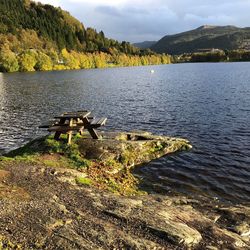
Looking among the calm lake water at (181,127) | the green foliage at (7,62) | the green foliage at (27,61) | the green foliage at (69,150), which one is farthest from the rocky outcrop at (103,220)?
the green foliage at (27,61)

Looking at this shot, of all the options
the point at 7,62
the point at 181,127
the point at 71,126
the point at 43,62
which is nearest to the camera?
the point at 71,126

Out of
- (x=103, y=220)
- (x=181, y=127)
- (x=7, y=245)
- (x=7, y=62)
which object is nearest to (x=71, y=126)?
(x=103, y=220)

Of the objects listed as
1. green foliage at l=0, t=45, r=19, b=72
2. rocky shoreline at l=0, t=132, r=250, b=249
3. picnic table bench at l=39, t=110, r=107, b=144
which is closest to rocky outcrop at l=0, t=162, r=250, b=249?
rocky shoreline at l=0, t=132, r=250, b=249

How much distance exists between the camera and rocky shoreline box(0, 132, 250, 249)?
11672mm

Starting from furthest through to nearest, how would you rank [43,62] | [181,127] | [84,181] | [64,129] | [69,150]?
1. [43,62]
2. [181,127]
3. [64,129]
4. [69,150]
5. [84,181]

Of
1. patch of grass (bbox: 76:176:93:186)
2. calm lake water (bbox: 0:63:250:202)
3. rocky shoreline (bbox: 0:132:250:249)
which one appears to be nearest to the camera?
rocky shoreline (bbox: 0:132:250:249)

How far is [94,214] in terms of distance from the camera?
1363 centimetres

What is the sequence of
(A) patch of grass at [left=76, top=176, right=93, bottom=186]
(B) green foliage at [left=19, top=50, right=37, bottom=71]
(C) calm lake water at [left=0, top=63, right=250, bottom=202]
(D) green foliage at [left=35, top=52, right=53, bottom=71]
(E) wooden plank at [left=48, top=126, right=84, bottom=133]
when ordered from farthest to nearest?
(D) green foliage at [left=35, top=52, right=53, bottom=71] → (B) green foliage at [left=19, top=50, right=37, bottom=71] → (E) wooden plank at [left=48, top=126, right=84, bottom=133] → (C) calm lake water at [left=0, top=63, right=250, bottom=202] → (A) patch of grass at [left=76, top=176, right=93, bottom=186]

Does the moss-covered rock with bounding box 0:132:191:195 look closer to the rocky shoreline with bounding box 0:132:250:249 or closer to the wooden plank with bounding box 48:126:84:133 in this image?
the rocky shoreline with bounding box 0:132:250:249

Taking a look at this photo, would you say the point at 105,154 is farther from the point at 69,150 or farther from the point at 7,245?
the point at 7,245

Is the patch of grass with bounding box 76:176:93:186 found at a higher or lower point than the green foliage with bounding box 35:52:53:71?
lower

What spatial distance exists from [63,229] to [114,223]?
2.04 metres

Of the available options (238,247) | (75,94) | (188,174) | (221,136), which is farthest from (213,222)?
(75,94)

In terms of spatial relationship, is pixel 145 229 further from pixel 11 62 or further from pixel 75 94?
pixel 11 62
